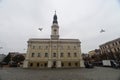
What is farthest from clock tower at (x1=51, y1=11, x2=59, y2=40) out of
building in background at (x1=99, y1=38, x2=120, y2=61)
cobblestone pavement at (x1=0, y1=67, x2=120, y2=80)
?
cobblestone pavement at (x1=0, y1=67, x2=120, y2=80)

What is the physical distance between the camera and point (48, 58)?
49250 mm

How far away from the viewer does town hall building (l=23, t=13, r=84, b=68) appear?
48.9 m

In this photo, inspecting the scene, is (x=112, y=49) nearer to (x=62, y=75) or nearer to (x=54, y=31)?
(x=54, y=31)

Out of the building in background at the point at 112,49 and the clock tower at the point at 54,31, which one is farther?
the clock tower at the point at 54,31

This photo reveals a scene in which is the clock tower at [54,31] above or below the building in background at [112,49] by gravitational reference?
above

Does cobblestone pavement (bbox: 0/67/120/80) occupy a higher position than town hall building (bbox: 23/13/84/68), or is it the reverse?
town hall building (bbox: 23/13/84/68)

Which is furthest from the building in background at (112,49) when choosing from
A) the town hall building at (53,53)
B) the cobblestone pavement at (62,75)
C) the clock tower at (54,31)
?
the cobblestone pavement at (62,75)

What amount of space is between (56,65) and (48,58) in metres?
4.33

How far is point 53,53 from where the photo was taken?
50188 mm

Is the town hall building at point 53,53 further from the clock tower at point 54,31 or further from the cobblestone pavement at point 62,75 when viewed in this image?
the cobblestone pavement at point 62,75

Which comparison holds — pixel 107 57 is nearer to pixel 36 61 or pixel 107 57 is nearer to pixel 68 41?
pixel 68 41

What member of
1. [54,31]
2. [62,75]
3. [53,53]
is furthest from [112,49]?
[62,75]

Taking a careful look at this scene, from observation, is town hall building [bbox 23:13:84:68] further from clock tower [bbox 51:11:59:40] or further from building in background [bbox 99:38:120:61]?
building in background [bbox 99:38:120:61]

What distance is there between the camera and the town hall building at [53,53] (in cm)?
4888
